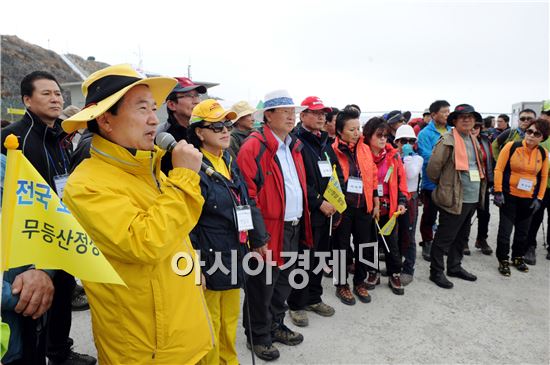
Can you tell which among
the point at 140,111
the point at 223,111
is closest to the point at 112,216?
the point at 140,111

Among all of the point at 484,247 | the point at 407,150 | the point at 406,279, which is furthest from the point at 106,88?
the point at 484,247

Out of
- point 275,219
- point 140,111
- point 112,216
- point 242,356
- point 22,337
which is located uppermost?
point 140,111

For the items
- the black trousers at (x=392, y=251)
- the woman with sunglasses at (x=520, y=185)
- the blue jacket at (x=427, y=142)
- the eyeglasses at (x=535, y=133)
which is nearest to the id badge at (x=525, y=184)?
the woman with sunglasses at (x=520, y=185)

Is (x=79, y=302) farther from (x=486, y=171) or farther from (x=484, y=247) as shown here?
(x=484, y=247)

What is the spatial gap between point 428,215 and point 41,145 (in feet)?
16.7

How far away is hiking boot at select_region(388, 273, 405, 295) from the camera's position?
14.5 feet

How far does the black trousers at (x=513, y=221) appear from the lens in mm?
5102

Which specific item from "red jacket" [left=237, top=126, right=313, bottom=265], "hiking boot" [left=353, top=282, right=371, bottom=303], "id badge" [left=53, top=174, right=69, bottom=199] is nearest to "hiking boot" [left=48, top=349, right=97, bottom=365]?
→ "id badge" [left=53, top=174, right=69, bottom=199]

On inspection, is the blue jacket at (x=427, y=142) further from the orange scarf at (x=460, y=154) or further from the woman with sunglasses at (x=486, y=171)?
the orange scarf at (x=460, y=154)

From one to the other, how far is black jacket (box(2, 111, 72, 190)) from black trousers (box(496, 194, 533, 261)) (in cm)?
554

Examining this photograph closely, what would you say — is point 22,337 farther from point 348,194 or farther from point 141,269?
point 348,194

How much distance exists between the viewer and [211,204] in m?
2.48

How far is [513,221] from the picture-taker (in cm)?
514

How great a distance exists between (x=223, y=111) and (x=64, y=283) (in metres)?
1.85
